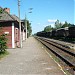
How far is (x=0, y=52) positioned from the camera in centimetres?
2212

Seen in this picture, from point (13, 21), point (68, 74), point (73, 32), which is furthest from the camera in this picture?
point (73, 32)

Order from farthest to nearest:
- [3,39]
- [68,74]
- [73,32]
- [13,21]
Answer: [73,32] → [13,21] → [3,39] → [68,74]

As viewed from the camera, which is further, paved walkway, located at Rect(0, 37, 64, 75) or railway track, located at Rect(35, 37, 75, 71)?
railway track, located at Rect(35, 37, 75, 71)

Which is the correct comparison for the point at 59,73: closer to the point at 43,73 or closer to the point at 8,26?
the point at 43,73

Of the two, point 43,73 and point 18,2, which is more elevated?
point 18,2

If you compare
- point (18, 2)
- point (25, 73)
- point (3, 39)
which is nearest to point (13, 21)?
point (18, 2)

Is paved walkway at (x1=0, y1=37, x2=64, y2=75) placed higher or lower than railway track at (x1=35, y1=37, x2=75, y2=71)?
higher

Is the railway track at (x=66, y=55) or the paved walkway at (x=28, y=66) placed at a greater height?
the paved walkway at (x=28, y=66)

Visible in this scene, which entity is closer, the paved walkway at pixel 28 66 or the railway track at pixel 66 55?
the paved walkway at pixel 28 66

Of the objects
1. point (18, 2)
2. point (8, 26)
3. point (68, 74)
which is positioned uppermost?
point (18, 2)

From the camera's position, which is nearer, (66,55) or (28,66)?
(28,66)

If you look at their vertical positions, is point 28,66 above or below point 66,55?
above

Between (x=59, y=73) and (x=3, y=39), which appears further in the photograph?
(x=3, y=39)

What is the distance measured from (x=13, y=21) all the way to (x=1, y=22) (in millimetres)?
1557
